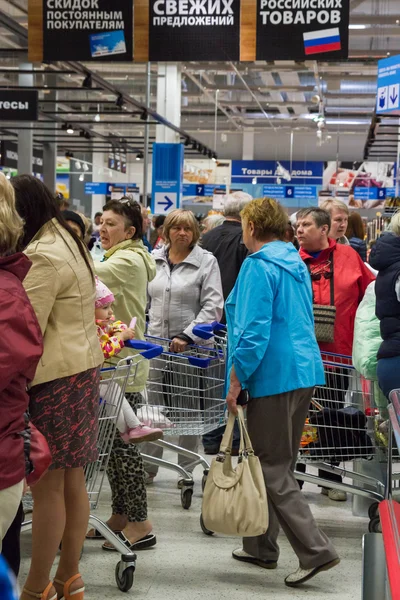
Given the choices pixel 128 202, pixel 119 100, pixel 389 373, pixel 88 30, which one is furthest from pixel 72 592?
pixel 119 100

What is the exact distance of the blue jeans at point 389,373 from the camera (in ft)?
13.8

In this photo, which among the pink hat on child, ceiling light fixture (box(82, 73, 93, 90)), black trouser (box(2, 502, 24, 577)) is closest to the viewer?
black trouser (box(2, 502, 24, 577))

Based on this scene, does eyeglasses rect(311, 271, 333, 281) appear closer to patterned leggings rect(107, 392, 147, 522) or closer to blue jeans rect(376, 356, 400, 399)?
blue jeans rect(376, 356, 400, 399)

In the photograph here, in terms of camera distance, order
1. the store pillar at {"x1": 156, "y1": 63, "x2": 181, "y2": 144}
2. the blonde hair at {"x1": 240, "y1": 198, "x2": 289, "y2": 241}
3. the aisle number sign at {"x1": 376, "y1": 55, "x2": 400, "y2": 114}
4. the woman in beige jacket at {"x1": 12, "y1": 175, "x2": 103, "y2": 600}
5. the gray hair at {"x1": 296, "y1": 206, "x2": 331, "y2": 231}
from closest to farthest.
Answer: the woman in beige jacket at {"x1": 12, "y1": 175, "x2": 103, "y2": 600}
the blonde hair at {"x1": 240, "y1": 198, "x2": 289, "y2": 241}
the gray hair at {"x1": 296, "y1": 206, "x2": 331, "y2": 231}
the aisle number sign at {"x1": 376, "y1": 55, "x2": 400, "y2": 114}
the store pillar at {"x1": 156, "y1": 63, "x2": 181, "y2": 144}

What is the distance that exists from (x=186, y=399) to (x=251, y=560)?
97 cm

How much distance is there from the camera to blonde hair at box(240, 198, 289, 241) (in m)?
4.11

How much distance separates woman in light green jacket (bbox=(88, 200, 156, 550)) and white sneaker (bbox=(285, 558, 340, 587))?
30.9 inches

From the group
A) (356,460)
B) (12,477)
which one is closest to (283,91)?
(356,460)

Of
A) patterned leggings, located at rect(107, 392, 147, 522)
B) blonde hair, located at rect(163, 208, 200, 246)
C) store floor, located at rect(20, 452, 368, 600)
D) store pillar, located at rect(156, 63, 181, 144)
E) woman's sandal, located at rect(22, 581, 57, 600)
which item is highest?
store pillar, located at rect(156, 63, 181, 144)

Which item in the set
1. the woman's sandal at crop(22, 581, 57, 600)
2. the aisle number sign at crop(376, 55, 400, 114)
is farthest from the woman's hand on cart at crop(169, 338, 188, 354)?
the aisle number sign at crop(376, 55, 400, 114)

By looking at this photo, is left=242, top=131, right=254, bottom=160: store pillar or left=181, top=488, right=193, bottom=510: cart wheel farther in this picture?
left=242, top=131, right=254, bottom=160: store pillar

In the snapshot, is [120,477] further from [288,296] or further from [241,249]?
[241,249]

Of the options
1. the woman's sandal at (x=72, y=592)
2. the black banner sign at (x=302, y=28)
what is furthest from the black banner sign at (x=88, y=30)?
the woman's sandal at (x=72, y=592)

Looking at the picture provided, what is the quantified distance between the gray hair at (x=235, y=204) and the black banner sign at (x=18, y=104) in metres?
4.63
